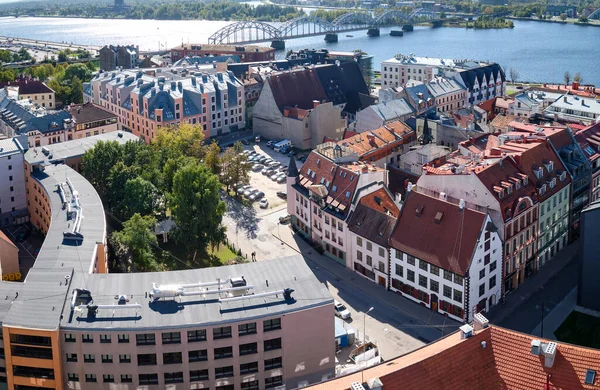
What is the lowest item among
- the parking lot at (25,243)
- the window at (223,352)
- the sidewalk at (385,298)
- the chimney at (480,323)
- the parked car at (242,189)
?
the sidewalk at (385,298)

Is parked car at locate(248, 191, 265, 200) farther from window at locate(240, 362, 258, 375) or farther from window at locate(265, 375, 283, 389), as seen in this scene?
window at locate(240, 362, 258, 375)

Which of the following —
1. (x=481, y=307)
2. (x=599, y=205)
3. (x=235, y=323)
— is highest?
(x=599, y=205)

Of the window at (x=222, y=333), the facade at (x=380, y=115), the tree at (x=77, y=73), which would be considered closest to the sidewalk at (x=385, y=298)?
the window at (x=222, y=333)

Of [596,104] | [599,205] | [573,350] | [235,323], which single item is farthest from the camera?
[596,104]

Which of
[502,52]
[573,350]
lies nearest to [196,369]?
[573,350]

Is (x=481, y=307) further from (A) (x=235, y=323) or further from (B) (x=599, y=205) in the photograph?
(A) (x=235, y=323)

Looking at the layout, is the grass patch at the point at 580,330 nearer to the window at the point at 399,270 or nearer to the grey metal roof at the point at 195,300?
the window at the point at 399,270
